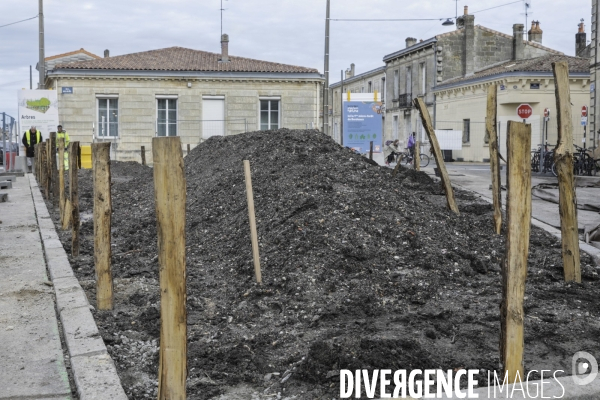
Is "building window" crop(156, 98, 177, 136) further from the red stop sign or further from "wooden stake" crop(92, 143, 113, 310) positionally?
"wooden stake" crop(92, 143, 113, 310)

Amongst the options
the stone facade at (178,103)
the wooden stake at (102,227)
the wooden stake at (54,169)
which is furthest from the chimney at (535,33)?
the wooden stake at (102,227)

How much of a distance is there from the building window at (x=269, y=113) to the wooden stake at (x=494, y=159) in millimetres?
26660

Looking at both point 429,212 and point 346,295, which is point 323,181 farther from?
A: point 346,295

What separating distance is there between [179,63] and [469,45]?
17.4 metres

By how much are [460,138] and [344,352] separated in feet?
113

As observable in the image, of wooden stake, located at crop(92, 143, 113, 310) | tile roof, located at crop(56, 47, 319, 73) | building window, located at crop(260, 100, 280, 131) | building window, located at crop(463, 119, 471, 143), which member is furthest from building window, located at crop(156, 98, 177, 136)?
wooden stake, located at crop(92, 143, 113, 310)

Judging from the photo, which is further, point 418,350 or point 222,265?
point 222,265

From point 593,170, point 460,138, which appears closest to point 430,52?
point 460,138

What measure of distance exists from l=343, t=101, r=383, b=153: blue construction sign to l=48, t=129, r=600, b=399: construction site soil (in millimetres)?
10183

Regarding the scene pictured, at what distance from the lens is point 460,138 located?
37.7 metres

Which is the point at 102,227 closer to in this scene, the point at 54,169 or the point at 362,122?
the point at 54,169

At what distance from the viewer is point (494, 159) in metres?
8.25

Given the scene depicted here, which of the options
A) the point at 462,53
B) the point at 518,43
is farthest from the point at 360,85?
the point at 518,43

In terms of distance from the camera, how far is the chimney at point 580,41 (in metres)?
44.8
